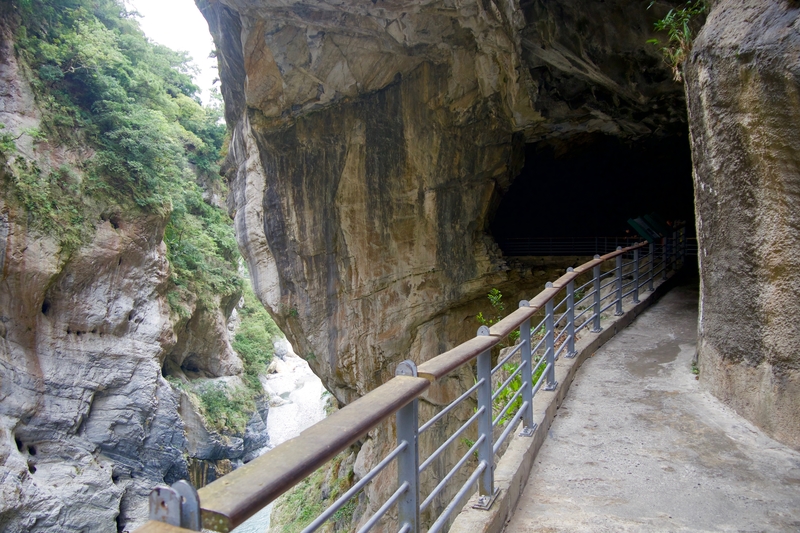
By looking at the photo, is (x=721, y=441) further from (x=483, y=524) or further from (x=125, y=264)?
(x=125, y=264)

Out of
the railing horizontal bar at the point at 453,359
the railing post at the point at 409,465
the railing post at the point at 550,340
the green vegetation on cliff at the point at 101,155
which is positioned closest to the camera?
the railing post at the point at 409,465

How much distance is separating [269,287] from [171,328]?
5.90 metres

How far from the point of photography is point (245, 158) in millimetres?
15125

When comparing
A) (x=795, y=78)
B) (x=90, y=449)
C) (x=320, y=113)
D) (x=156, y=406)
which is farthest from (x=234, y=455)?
(x=795, y=78)

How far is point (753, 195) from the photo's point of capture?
148 inches

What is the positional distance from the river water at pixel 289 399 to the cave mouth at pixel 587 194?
12309 millimetres

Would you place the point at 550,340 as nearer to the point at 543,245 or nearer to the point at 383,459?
the point at 383,459

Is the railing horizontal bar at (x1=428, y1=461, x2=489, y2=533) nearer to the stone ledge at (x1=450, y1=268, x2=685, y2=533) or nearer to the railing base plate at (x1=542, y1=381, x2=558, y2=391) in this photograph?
the stone ledge at (x1=450, y1=268, x2=685, y2=533)

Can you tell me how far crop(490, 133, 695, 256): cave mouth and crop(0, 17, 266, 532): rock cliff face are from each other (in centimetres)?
1235

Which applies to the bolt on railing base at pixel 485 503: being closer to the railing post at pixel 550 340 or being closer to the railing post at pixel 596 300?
the railing post at pixel 550 340

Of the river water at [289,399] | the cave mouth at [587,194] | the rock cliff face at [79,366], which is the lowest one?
the river water at [289,399]

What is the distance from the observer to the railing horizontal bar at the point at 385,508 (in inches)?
64.3

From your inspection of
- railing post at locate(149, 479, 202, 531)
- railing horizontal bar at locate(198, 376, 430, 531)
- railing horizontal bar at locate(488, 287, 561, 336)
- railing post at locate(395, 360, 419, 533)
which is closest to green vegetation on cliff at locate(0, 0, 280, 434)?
railing horizontal bar at locate(488, 287, 561, 336)

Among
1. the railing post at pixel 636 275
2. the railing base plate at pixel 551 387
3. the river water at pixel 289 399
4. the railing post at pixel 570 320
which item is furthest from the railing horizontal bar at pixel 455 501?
the river water at pixel 289 399
